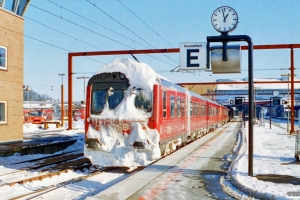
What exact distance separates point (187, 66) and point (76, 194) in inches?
166

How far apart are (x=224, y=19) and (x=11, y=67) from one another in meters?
14.7

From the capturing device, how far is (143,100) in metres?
11.9

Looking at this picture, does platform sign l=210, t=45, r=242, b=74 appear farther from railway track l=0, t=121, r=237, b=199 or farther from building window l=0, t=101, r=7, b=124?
building window l=0, t=101, r=7, b=124

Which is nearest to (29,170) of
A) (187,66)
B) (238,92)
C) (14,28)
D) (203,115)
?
(187,66)

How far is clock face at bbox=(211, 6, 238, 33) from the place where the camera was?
31.9 ft

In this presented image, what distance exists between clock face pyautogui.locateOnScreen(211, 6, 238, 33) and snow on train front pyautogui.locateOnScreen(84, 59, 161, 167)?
295 centimetres

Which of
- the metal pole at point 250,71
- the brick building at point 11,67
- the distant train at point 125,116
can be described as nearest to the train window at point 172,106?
the distant train at point 125,116

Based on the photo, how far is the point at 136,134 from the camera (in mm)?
11414

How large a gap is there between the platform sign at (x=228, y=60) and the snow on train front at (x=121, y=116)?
264cm

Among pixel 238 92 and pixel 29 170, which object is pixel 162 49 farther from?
pixel 238 92

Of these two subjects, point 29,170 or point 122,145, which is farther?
point 29,170

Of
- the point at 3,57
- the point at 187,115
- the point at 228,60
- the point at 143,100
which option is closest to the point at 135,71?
the point at 143,100

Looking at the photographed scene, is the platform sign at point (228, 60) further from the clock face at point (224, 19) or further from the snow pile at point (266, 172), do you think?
the snow pile at point (266, 172)

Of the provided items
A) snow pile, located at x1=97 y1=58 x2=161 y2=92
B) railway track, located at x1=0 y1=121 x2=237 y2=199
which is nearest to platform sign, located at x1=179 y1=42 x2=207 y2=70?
snow pile, located at x1=97 y1=58 x2=161 y2=92
